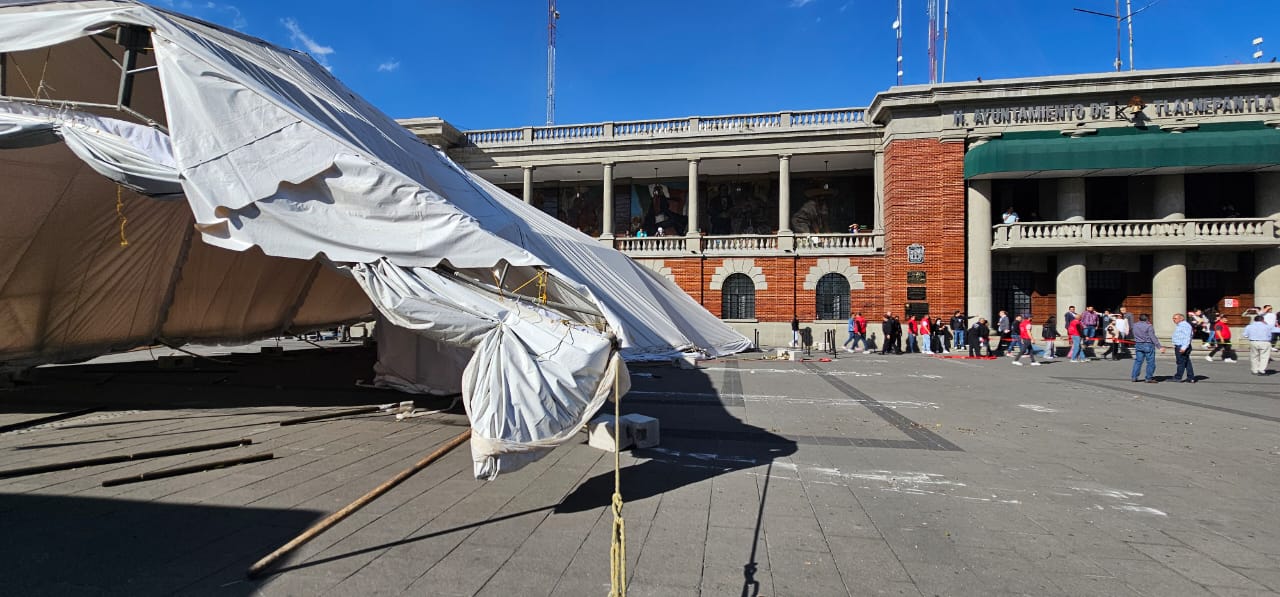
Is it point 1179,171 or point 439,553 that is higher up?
point 1179,171

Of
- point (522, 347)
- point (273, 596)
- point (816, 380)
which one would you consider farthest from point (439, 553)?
point (816, 380)

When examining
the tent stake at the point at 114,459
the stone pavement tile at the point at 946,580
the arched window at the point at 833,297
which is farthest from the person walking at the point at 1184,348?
the tent stake at the point at 114,459

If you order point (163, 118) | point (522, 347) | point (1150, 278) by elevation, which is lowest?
point (522, 347)

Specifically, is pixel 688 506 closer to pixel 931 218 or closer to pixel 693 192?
pixel 931 218

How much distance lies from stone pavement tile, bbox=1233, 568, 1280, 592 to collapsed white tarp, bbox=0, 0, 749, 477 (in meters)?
4.35

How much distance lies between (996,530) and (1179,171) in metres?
27.5

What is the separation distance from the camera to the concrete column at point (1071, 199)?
23.7 meters

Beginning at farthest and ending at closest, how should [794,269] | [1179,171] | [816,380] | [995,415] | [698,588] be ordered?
1. [794,269]
2. [1179,171]
3. [816,380]
4. [995,415]
5. [698,588]

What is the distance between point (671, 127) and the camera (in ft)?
93.9

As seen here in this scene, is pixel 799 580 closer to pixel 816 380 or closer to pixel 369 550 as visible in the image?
pixel 369 550

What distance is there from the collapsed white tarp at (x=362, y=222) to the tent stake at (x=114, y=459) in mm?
2657

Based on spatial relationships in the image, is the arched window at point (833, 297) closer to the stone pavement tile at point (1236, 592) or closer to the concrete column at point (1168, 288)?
the concrete column at point (1168, 288)

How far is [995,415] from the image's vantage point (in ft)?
30.5

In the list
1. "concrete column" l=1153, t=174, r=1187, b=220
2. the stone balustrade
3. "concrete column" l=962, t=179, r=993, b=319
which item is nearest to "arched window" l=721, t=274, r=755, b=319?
the stone balustrade
